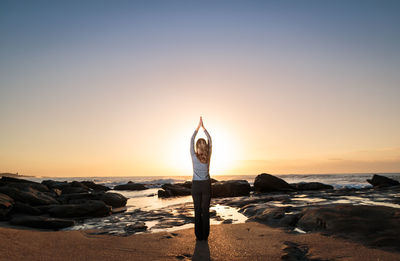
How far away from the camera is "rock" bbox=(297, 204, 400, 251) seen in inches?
198

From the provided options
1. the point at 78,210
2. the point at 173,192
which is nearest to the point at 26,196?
the point at 78,210

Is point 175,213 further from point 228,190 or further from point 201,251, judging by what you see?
point 228,190

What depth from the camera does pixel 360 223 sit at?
5852 millimetres

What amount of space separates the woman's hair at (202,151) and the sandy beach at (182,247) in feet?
5.68

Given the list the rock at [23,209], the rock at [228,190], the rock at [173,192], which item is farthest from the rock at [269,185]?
the rock at [23,209]

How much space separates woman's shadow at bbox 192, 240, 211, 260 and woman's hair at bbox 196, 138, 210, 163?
1.69m

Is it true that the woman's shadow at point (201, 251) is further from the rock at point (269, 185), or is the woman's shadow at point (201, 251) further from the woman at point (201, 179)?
the rock at point (269, 185)

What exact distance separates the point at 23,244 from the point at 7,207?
6669mm

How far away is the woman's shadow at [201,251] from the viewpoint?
4496 mm

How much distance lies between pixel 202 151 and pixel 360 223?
12.4ft

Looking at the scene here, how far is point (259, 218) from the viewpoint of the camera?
8.38m

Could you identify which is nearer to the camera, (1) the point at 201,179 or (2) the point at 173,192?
(1) the point at 201,179

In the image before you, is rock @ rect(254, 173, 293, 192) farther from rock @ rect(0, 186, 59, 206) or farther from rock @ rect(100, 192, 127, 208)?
rock @ rect(0, 186, 59, 206)

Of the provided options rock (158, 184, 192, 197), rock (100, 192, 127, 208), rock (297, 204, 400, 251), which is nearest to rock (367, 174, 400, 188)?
rock (158, 184, 192, 197)
